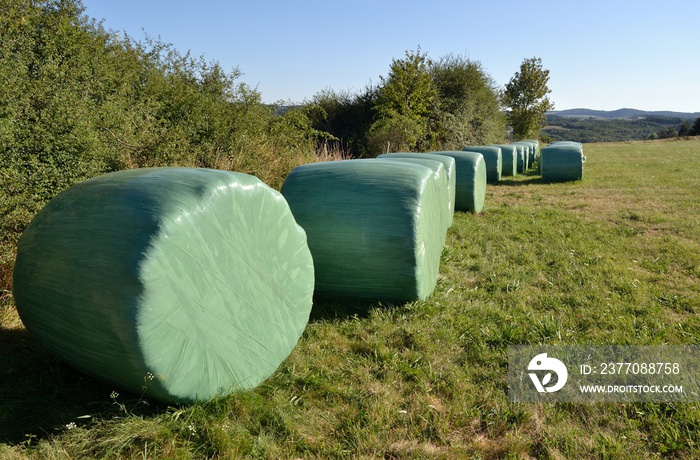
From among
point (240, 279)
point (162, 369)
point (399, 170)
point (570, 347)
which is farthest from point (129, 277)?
point (570, 347)

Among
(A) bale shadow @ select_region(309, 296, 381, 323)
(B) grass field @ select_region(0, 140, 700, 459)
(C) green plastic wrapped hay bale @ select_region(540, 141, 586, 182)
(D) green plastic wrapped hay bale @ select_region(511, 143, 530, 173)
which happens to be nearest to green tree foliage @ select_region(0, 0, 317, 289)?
(B) grass field @ select_region(0, 140, 700, 459)

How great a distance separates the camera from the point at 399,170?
3943 millimetres

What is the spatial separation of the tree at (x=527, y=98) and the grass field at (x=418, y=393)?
3675cm

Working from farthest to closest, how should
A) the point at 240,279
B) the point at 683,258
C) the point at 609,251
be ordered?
the point at 609,251 → the point at 683,258 → the point at 240,279

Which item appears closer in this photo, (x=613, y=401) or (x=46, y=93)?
(x=613, y=401)

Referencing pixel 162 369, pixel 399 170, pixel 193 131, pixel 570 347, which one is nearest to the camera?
pixel 162 369

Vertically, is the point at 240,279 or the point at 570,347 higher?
the point at 240,279

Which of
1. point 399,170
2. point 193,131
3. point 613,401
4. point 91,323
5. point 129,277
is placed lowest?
point 613,401

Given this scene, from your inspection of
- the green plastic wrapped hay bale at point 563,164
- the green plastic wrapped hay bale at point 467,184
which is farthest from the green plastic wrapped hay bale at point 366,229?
the green plastic wrapped hay bale at point 563,164

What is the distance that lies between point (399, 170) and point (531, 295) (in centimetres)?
170

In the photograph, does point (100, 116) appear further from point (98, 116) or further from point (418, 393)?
point (418, 393)

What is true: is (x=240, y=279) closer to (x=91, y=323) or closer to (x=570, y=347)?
(x=91, y=323)

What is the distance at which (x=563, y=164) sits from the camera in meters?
13.2

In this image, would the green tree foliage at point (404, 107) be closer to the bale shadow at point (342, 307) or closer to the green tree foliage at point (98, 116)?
the green tree foliage at point (98, 116)
